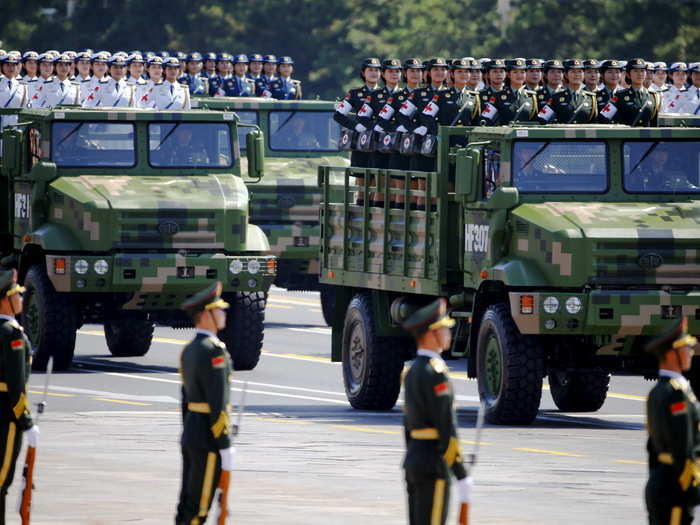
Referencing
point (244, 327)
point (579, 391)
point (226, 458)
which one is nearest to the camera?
point (226, 458)

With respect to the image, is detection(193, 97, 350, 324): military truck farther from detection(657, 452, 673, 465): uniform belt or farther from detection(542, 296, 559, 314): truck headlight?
detection(657, 452, 673, 465): uniform belt

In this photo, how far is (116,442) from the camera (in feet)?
65.4

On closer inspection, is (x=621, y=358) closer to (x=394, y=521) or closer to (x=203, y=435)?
(x=394, y=521)

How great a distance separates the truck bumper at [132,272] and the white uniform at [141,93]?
6298mm

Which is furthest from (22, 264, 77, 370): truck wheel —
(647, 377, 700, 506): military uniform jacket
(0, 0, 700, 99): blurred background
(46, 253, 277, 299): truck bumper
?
(0, 0, 700, 99): blurred background

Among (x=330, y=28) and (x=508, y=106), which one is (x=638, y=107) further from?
(x=330, y=28)

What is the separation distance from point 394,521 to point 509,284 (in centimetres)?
554

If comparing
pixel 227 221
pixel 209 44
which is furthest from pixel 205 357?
pixel 209 44

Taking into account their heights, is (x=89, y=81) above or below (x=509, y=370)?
above

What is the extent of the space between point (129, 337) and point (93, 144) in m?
3.13

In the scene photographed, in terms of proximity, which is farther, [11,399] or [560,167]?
[560,167]

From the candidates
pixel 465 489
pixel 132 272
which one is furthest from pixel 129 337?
pixel 465 489

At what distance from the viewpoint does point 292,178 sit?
3247 centimetres

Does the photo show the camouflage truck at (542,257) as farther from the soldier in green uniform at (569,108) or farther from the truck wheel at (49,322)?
the truck wheel at (49,322)
